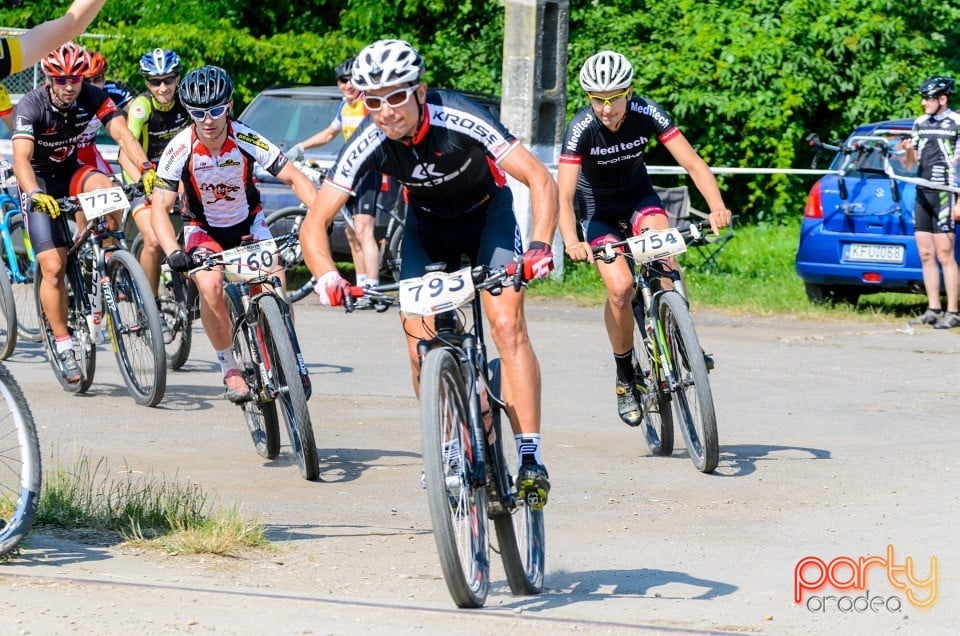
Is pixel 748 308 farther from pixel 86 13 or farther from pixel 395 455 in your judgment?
pixel 86 13

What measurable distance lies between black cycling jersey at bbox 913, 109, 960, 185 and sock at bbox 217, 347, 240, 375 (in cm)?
749

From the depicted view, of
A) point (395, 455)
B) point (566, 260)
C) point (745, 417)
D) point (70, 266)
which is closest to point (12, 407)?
point (395, 455)

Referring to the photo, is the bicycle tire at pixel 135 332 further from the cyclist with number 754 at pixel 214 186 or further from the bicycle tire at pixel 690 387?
the bicycle tire at pixel 690 387

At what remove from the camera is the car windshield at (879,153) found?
14.0 m

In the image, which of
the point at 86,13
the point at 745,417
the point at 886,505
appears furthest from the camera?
the point at 745,417

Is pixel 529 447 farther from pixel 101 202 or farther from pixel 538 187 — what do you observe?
pixel 101 202

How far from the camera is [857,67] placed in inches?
766

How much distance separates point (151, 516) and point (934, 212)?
8926mm

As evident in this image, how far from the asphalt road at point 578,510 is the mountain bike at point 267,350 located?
17cm

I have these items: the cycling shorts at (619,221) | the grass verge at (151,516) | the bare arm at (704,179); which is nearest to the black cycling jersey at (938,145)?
the cycling shorts at (619,221)

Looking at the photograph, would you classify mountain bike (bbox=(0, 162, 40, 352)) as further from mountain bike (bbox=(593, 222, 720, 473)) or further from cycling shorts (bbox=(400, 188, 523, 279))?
cycling shorts (bbox=(400, 188, 523, 279))

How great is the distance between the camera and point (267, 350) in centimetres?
785

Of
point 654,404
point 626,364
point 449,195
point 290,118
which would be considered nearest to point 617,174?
point 626,364

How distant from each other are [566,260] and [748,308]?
8.93 feet
